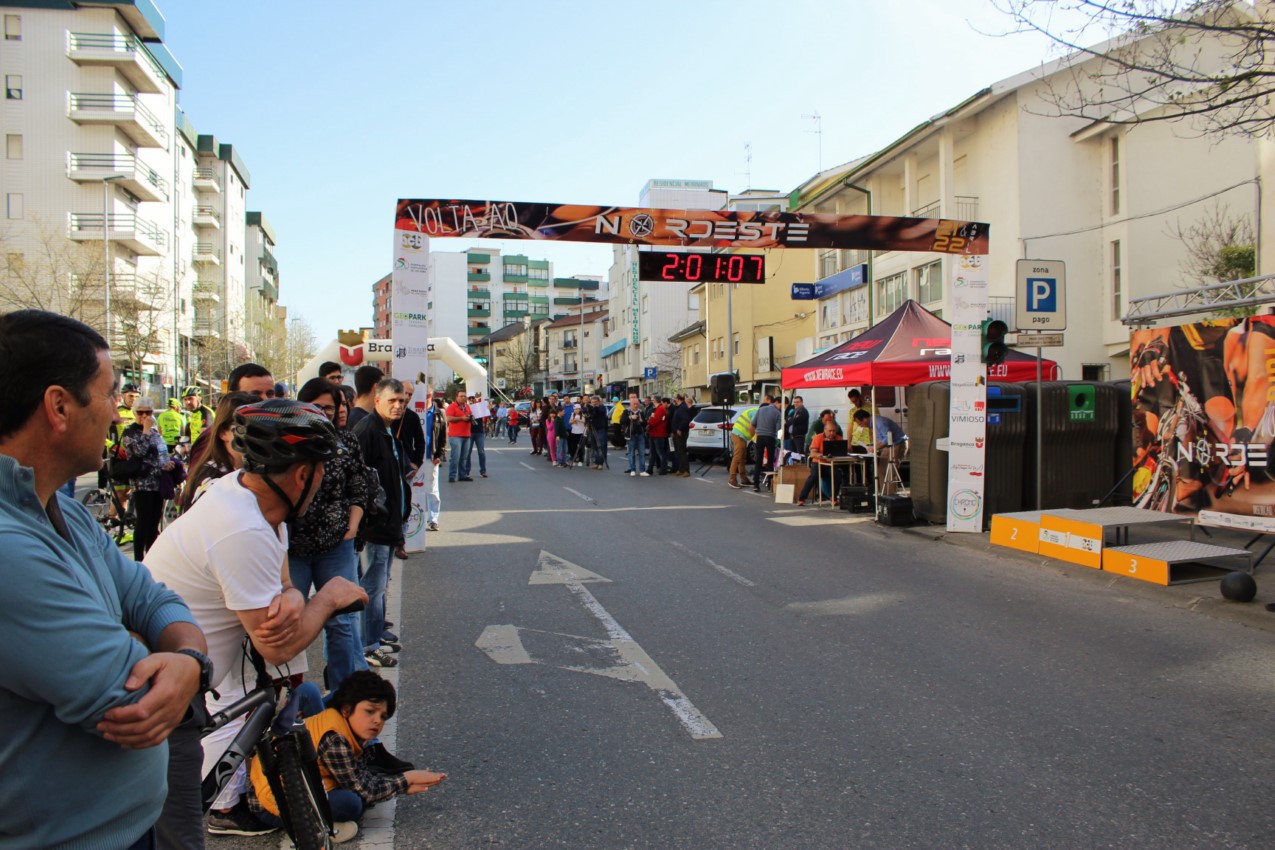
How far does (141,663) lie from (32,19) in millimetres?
51488

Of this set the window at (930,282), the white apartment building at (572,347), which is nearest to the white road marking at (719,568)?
the window at (930,282)

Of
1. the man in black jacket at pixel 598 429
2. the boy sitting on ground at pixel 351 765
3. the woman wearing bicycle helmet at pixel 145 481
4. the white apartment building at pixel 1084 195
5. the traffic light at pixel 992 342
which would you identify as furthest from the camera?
the man in black jacket at pixel 598 429

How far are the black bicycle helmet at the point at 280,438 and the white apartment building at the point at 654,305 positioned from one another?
63759 mm

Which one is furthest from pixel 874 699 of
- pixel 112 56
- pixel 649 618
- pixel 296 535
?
pixel 112 56

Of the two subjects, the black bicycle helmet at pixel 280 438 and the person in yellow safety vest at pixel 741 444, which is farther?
the person in yellow safety vest at pixel 741 444

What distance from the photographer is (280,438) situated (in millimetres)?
2707

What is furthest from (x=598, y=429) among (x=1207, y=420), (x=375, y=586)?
(x=375, y=586)

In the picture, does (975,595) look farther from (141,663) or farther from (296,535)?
(141,663)

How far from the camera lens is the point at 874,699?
5.11m

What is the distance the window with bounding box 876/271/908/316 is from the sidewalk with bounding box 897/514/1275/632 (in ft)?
62.0

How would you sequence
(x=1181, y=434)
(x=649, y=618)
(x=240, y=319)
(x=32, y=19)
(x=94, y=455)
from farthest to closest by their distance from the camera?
(x=240, y=319) < (x=32, y=19) < (x=1181, y=434) < (x=649, y=618) < (x=94, y=455)

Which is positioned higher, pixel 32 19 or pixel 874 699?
pixel 32 19

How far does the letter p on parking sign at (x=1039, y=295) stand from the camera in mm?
10820

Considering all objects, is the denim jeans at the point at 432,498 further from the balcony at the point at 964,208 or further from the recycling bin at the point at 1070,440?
the balcony at the point at 964,208
